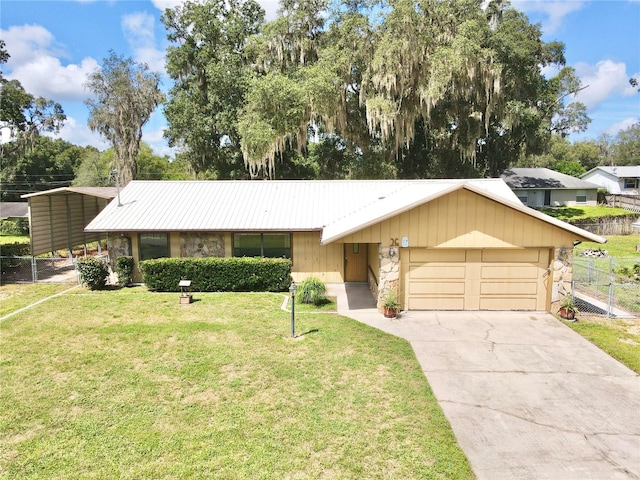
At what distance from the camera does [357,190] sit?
1694 cm

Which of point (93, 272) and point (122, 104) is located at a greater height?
point (122, 104)

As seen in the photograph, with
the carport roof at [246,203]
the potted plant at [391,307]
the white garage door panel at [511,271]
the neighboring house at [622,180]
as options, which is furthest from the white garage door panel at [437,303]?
the neighboring house at [622,180]

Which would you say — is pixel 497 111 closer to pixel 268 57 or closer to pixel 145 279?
pixel 268 57

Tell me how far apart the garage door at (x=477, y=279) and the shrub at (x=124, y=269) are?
32.0ft

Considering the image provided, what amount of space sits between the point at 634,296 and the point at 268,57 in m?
21.9

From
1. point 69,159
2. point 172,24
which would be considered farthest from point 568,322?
point 69,159

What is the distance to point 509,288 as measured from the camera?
36.5 ft

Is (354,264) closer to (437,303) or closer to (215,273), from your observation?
(437,303)

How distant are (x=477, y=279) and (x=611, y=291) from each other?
11.2 feet

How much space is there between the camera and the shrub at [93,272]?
44.8 ft

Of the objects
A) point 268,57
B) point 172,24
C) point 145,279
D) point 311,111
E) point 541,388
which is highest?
point 172,24

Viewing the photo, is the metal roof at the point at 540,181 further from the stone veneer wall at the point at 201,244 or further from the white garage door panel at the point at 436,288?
the stone veneer wall at the point at 201,244

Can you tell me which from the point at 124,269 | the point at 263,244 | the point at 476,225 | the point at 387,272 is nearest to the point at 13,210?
the point at 124,269

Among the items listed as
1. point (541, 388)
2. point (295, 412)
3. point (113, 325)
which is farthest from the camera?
point (113, 325)
